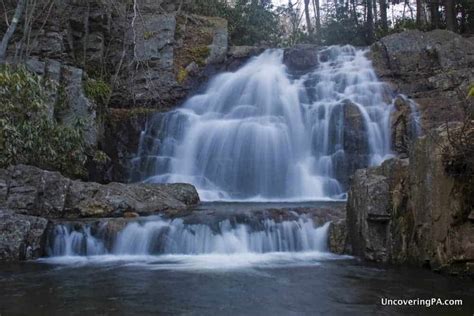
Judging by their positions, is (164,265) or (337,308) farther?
(164,265)

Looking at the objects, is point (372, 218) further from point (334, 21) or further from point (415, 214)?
point (334, 21)

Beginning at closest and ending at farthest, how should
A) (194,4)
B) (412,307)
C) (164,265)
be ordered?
(412,307) → (164,265) → (194,4)

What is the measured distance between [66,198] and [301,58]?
11761 mm

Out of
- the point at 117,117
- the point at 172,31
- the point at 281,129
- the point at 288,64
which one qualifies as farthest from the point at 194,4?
the point at 281,129

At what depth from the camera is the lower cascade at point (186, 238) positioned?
867cm

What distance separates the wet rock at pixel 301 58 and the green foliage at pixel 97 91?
680 centimetres

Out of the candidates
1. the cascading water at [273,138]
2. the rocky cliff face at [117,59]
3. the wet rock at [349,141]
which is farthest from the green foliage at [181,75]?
the wet rock at [349,141]

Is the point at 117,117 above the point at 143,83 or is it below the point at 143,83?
below

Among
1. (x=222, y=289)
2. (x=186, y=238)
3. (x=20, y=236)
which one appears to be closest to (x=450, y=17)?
(x=186, y=238)

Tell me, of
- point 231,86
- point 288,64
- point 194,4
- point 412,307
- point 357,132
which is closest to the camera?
point 412,307

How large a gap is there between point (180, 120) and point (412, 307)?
11273 mm

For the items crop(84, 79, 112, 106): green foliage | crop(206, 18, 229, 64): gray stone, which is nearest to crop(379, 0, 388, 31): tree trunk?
crop(206, 18, 229, 64): gray stone

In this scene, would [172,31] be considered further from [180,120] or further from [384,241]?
[384,241]

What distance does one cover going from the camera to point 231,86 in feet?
58.5
